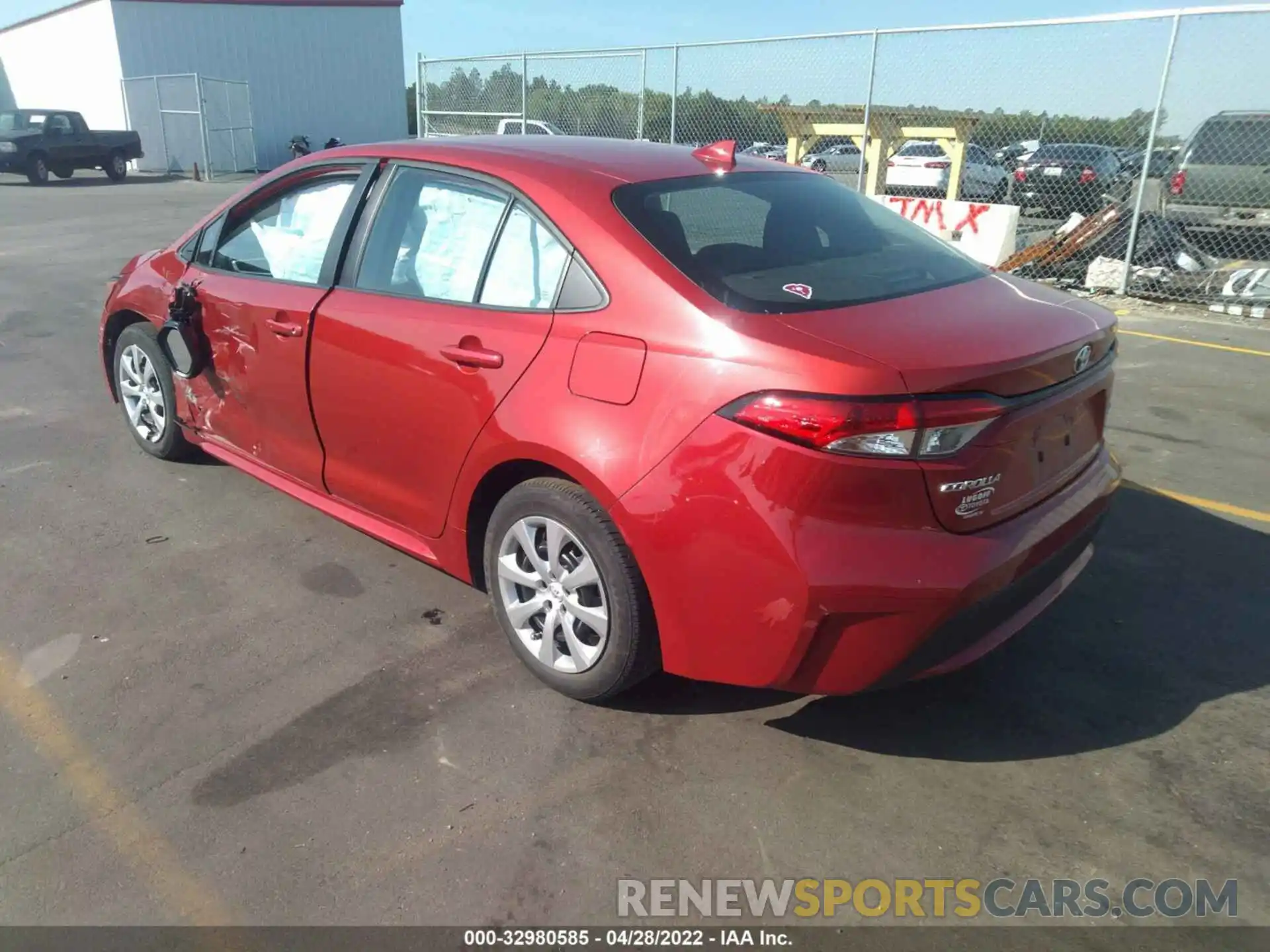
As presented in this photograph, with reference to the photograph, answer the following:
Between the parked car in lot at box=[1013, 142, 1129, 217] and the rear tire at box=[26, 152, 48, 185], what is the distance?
24323 millimetres

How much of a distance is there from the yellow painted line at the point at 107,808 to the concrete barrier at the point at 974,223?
927 cm

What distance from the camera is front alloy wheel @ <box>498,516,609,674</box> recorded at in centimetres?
288

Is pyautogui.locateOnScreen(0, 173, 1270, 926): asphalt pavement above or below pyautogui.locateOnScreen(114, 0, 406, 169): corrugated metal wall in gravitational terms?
below

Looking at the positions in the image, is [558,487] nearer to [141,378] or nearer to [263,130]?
[141,378]

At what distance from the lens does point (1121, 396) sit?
6566mm

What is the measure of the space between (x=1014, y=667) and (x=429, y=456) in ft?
6.97

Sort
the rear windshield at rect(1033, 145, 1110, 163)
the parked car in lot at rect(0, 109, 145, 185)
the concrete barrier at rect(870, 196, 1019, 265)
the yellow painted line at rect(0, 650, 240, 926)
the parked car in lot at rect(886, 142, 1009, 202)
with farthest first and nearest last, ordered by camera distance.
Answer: the parked car in lot at rect(0, 109, 145, 185) < the parked car in lot at rect(886, 142, 1009, 202) < the rear windshield at rect(1033, 145, 1110, 163) < the concrete barrier at rect(870, 196, 1019, 265) < the yellow painted line at rect(0, 650, 240, 926)

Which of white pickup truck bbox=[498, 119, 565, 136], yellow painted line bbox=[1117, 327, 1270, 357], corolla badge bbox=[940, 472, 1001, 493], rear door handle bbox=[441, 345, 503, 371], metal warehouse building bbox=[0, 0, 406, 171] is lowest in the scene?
yellow painted line bbox=[1117, 327, 1270, 357]

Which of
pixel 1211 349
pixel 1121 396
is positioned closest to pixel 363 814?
pixel 1121 396

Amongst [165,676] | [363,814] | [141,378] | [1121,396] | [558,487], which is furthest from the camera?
[1121,396]

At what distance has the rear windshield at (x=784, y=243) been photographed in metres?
2.76

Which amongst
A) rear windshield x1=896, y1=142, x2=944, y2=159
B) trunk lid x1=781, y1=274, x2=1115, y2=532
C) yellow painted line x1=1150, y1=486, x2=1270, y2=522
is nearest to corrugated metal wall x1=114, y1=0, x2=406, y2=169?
rear windshield x1=896, y1=142, x2=944, y2=159

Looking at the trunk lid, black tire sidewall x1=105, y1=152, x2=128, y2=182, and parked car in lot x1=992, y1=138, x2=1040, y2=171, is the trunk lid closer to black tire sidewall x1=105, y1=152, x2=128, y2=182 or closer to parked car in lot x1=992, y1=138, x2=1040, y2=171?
parked car in lot x1=992, y1=138, x2=1040, y2=171

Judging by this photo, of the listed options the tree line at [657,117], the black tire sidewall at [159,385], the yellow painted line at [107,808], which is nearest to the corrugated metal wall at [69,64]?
the tree line at [657,117]
